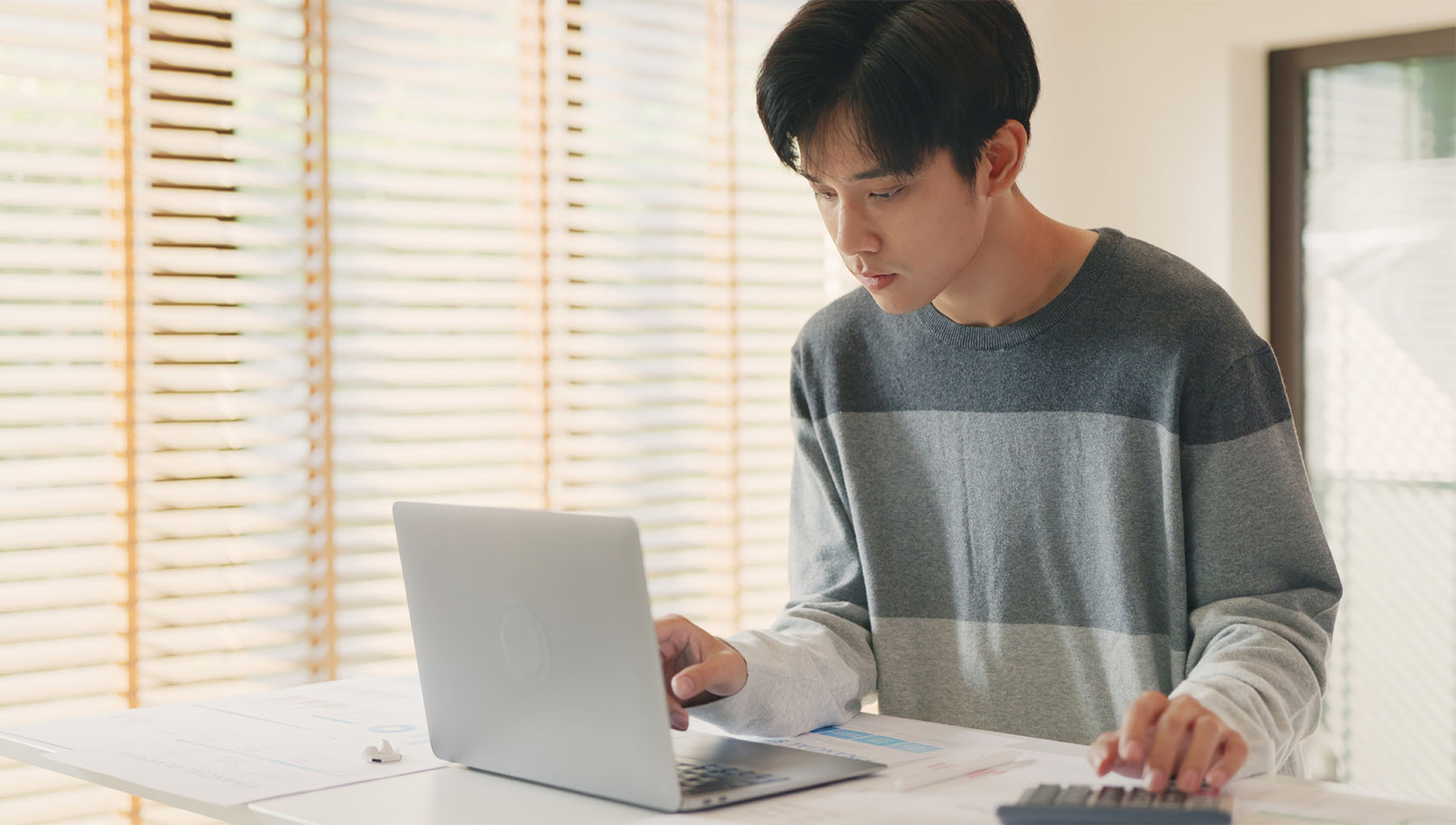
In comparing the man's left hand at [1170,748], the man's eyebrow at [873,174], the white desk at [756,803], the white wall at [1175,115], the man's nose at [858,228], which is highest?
the white wall at [1175,115]

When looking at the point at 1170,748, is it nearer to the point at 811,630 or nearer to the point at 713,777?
the point at 713,777

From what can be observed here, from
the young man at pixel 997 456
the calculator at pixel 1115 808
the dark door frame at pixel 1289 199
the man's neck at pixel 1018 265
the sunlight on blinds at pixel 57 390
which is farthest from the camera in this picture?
the dark door frame at pixel 1289 199

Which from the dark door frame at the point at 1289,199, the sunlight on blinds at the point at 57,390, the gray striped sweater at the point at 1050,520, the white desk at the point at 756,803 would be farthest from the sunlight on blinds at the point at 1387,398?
the sunlight on blinds at the point at 57,390

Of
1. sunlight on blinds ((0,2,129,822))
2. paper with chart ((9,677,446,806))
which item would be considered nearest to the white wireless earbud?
paper with chart ((9,677,446,806))

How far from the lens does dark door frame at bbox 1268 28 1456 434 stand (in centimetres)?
276

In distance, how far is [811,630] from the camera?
4.64 ft

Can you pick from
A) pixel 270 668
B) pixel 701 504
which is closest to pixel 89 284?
pixel 270 668

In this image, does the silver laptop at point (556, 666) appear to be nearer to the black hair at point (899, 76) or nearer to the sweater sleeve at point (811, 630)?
the sweater sleeve at point (811, 630)

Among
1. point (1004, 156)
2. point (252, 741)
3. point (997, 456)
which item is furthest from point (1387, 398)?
point (252, 741)

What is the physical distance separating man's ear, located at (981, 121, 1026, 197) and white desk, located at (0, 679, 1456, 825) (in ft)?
1.77

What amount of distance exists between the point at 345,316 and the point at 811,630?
1.07m

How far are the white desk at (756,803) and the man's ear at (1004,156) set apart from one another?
1.77 feet

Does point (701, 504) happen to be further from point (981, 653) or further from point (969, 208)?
point (969, 208)

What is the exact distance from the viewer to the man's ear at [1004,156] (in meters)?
1.29
